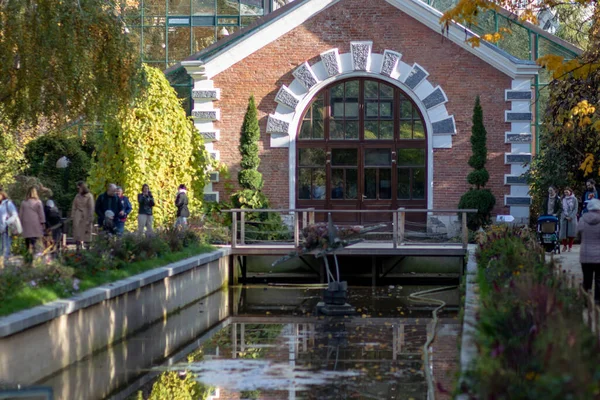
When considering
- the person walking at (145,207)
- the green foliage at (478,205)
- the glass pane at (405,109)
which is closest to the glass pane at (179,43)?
the glass pane at (405,109)

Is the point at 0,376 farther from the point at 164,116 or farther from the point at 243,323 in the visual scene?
the point at 164,116

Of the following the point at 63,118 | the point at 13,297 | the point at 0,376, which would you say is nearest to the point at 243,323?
the point at 63,118

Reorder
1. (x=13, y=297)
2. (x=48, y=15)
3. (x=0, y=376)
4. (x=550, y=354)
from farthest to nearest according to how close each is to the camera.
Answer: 1. (x=48, y=15)
2. (x=13, y=297)
3. (x=0, y=376)
4. (x=550, y=354)

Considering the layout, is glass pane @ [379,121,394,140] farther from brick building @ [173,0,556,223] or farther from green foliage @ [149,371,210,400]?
green foliage @ [149,371,210,400]

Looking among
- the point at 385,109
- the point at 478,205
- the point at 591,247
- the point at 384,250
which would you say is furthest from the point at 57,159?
the point at 591,247

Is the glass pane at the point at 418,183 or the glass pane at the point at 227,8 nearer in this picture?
the glass pane at the point at 418,183

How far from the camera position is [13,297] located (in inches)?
476

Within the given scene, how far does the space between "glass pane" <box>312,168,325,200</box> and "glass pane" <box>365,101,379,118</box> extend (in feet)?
6.22

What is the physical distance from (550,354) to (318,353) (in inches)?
300

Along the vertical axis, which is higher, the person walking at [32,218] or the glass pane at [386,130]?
the glass pane at [386,130]

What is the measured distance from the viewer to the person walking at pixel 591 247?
1473 cm

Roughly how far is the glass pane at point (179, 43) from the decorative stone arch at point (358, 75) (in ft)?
32.6

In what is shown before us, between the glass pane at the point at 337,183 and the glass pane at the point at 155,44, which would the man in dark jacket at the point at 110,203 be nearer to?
the glass pane at the point at 337,183

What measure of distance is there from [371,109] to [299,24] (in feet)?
9.60
